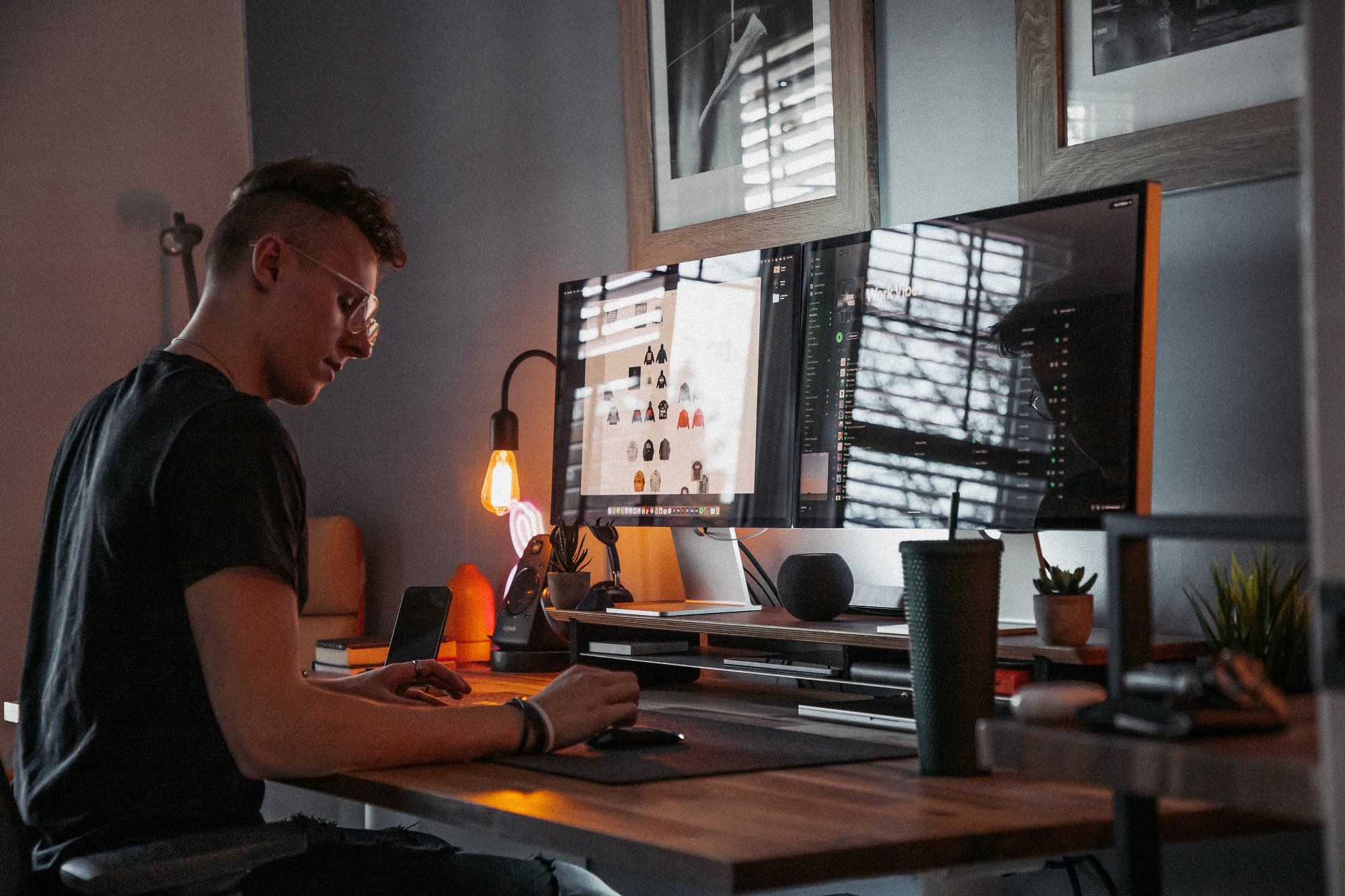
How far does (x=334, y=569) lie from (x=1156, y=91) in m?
2.07

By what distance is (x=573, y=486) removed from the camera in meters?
2.19

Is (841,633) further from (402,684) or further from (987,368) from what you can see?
(402,684)

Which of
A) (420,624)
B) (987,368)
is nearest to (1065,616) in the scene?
(987,368)

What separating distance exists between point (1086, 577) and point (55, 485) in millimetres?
1298

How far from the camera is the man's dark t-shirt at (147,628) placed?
123cm

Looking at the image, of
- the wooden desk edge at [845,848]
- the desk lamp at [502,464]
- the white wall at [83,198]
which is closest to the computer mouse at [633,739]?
the wooden desk edge at [845,848]

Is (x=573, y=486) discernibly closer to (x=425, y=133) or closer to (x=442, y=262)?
(x=442, y=262)

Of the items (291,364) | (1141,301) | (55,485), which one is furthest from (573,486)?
(1141,301)

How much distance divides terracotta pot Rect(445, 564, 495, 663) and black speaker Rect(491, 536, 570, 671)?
172 mm

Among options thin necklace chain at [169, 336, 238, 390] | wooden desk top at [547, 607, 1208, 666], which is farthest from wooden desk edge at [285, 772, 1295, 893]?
thin necklace chain at [169, 336, 238, 390]

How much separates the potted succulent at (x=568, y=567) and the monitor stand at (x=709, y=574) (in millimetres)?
101

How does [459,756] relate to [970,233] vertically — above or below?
below

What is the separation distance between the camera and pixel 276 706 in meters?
1.16

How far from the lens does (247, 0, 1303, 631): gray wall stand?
5.20 feet
